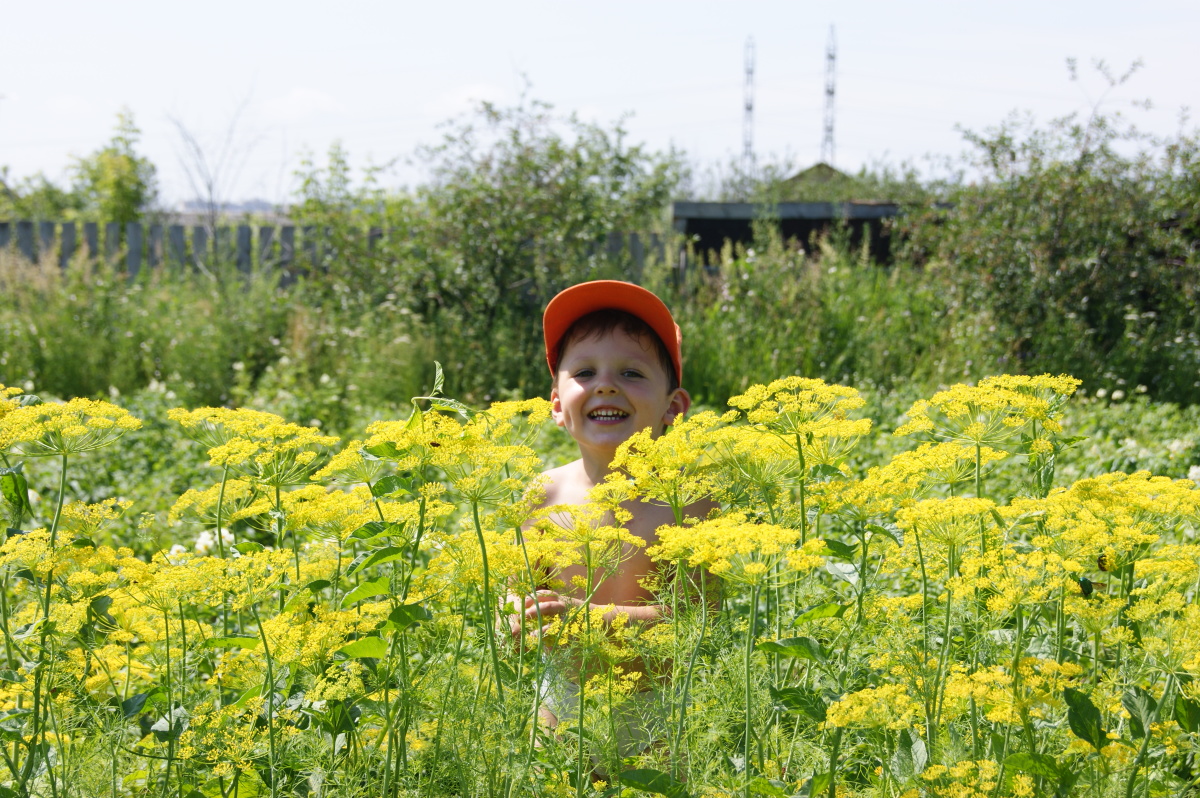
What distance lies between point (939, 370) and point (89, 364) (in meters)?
6.76

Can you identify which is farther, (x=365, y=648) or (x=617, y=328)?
(x=617, y=328)

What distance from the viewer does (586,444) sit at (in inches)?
99.9

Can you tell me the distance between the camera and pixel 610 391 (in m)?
2.52

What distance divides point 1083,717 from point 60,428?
152cm

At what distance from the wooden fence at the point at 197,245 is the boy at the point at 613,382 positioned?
5.82m

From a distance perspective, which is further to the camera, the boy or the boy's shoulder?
the boy's shoulder

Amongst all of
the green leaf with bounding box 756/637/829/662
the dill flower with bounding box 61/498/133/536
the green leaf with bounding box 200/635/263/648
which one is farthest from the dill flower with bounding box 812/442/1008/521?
the dill flower with bounding box 61/498/133/536

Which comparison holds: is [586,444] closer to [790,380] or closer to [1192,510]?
[790,380]

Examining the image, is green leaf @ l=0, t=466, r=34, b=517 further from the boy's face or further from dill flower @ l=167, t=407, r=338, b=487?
the boy's face

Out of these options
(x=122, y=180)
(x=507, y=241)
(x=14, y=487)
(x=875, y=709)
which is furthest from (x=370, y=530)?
(x=122, y=180)

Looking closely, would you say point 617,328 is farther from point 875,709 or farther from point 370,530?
point 875,709

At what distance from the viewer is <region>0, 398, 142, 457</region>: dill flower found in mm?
1425

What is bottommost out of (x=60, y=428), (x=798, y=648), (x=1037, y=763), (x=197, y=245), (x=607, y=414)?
(x=1037, y=763)

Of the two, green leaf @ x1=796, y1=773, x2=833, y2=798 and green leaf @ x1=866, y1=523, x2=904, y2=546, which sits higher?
green leaf @ x1=866, y1=523, x2=904, y2=546
